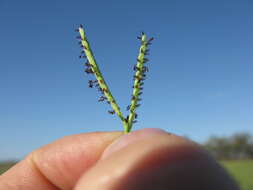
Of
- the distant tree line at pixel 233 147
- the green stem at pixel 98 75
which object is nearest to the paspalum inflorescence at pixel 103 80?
the green stem at pixel 98 75

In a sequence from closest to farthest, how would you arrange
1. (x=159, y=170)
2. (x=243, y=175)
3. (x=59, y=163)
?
(x=159, y=170), (x=59, y=163), (x=243, y=175)

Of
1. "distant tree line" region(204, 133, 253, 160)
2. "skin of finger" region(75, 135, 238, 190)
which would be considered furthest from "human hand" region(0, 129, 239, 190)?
"distant tree line" region(204, 133, 253, 160)

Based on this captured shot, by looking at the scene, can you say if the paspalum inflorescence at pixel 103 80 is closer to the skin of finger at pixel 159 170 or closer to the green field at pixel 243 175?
the skin of finger at pixel 159 170

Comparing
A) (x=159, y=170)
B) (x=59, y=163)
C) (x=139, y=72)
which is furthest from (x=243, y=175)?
(x=159, y=170)

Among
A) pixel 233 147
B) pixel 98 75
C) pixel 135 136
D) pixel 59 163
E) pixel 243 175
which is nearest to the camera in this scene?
pixel 135 136

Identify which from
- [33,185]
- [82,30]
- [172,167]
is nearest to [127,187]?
[172,167]

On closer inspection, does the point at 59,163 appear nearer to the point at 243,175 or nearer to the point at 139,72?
the point at 139,72
